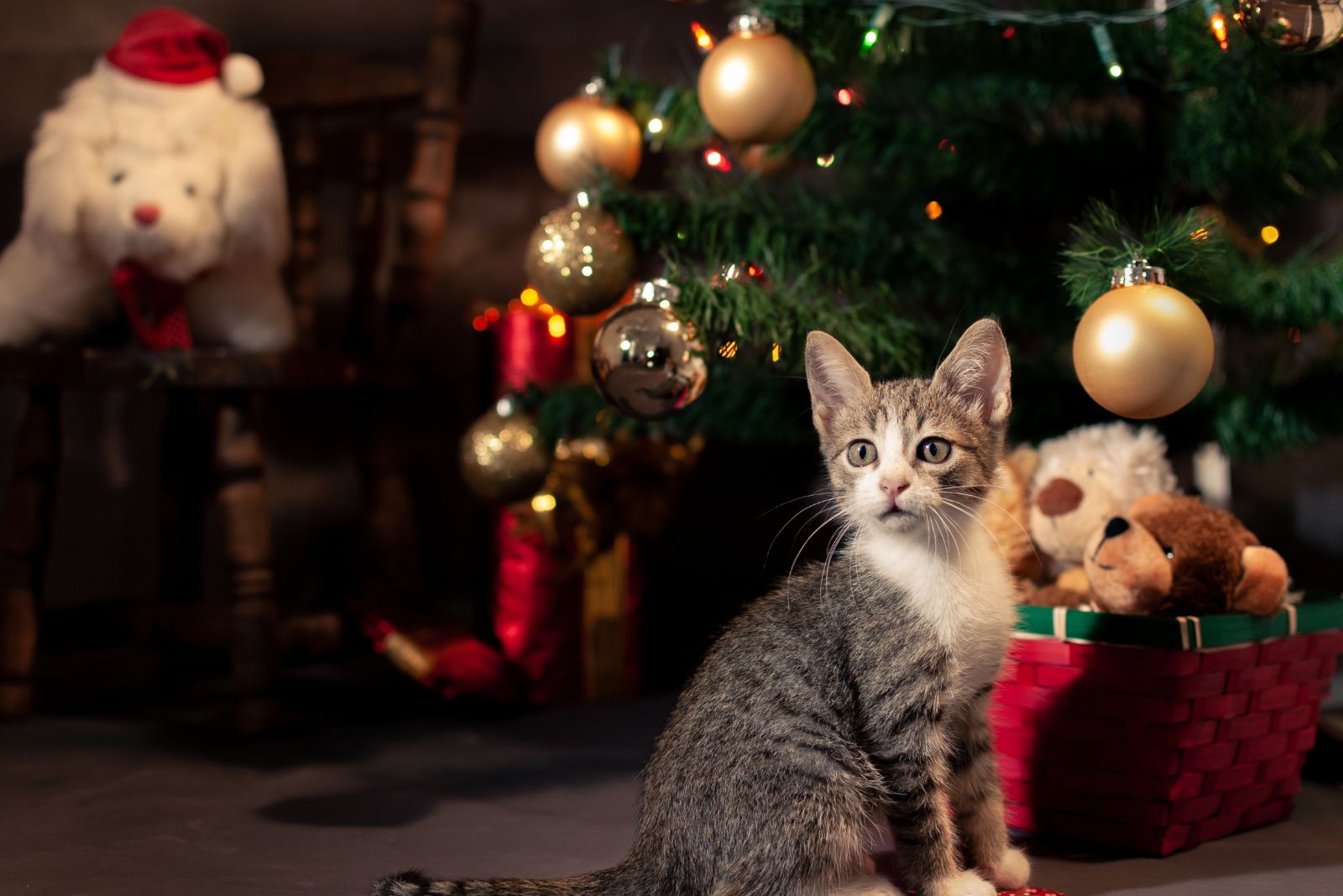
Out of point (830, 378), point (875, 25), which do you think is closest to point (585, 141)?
point (875, 25)

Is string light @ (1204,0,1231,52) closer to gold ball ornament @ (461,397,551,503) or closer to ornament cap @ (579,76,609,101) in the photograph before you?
ornament cap @ (579,76,609,101)

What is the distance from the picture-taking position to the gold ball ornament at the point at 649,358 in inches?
47.3

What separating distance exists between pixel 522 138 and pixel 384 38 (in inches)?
11.1

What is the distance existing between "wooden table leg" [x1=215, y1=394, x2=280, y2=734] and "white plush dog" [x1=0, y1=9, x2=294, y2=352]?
0.47ft

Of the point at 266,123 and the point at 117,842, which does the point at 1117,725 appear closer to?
the point at 117,842

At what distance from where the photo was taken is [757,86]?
126 centimetres

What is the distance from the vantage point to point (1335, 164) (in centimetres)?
140

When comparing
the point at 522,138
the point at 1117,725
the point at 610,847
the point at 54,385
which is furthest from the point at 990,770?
the point at 522,138

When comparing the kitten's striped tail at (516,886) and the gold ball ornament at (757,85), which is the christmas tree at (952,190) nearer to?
the gold ball ornament at (757,85)

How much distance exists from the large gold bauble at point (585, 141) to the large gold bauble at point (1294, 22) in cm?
70

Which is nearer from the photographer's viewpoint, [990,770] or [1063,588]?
[990,770]

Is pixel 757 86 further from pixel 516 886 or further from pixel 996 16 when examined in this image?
pixel 516 886

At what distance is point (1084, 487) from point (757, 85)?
53cm

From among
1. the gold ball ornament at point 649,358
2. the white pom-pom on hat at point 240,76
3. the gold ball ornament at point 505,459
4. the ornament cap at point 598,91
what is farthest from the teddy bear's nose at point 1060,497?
the white pom-pom on hat at point 240,76
